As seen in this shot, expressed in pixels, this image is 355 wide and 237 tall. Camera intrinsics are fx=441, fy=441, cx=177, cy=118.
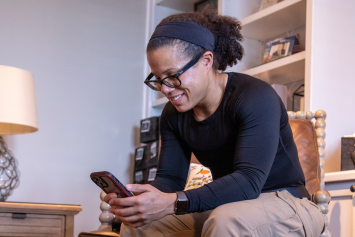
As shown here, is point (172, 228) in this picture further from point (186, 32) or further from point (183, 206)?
point (186, 32)

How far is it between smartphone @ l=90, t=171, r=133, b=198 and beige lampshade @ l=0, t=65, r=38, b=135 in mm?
1144

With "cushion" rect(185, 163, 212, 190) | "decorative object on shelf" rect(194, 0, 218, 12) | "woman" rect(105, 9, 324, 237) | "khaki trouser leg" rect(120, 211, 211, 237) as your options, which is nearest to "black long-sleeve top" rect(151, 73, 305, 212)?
"woman" rect(105, 9, 324, 237)

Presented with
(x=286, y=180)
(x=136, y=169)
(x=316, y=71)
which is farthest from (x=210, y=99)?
(x=136, y=169)

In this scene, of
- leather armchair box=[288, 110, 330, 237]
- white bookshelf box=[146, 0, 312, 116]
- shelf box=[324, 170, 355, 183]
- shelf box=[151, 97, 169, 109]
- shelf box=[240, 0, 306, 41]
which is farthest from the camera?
shelf box=[151, 97, 169, 109]

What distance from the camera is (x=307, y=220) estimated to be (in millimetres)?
1118

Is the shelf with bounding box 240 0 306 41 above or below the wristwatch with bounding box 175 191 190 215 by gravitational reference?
above

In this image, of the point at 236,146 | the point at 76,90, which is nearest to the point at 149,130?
the point at 76,90

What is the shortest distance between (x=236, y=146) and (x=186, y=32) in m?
0.34

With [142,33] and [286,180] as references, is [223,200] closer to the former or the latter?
[286,180]

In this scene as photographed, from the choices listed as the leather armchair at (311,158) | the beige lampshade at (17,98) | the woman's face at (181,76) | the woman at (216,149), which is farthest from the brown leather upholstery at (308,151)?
the beige lampshade at (17,98)

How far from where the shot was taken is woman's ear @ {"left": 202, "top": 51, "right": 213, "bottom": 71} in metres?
1.23

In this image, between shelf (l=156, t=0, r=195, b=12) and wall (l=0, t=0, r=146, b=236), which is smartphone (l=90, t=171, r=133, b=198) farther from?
shelf (l=156, t=0, r=195, b=12)

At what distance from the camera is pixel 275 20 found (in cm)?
252

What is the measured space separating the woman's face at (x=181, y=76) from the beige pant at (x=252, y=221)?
1.06ft
